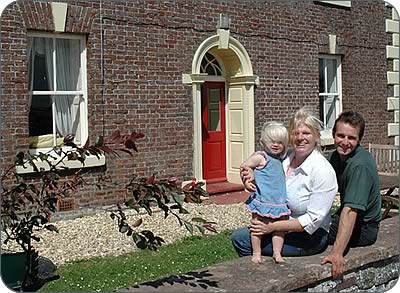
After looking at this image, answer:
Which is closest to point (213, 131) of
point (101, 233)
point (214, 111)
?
point (214, 111)

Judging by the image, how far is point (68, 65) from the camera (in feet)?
32.6

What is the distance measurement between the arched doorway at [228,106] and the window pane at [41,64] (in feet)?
10.2

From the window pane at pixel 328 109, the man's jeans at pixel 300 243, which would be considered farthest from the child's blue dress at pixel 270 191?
the window pane at pixel 328 109

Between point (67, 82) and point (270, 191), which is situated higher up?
point (67, 82)

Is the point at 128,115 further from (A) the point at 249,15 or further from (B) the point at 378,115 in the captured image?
(B) the point at 378,115

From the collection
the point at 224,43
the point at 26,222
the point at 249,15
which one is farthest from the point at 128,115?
the point at 26,222

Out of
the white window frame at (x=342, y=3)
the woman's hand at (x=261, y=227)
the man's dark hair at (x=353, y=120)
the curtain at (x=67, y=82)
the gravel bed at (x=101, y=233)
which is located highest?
the white window frame at (x=342, y=3)

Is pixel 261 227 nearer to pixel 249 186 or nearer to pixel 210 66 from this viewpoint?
pixel 249 186

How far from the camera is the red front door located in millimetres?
12469

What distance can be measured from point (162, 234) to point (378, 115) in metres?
9.28

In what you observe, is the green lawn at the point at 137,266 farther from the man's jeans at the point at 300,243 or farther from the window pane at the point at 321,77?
the window pane at the point at 321,77

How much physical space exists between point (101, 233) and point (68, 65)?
306 cm

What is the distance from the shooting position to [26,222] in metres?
4.50

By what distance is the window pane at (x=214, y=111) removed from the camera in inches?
498
